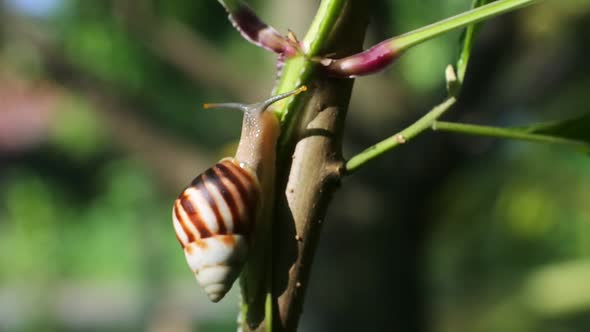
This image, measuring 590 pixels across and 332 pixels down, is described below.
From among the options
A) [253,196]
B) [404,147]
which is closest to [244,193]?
[253,196]

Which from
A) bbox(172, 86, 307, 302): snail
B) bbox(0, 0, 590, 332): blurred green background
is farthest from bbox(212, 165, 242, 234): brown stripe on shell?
bbox(0, 0, 590, 332): blurred green background

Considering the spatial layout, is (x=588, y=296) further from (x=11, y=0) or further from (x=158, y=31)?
(x=11, y=0)

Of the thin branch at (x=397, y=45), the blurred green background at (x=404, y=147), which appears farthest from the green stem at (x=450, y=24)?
the blurred green background at (x=404, y=147)

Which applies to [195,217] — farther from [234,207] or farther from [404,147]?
[404,147]

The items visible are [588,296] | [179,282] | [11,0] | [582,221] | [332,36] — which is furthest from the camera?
[179,282]

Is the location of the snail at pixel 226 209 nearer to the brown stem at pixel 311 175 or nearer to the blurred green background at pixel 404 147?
the brown stem at pixel 311 175

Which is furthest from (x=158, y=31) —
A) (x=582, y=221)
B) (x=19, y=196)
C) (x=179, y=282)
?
(x=19, y=196)
